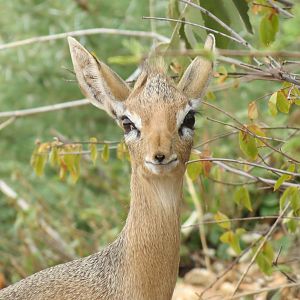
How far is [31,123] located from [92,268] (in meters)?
4.38

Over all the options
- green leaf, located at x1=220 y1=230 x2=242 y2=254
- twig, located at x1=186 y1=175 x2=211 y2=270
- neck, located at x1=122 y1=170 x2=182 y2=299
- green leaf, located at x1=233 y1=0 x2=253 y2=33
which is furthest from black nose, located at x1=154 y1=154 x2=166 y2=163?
twig, located at x1=186 y1=175 x2=211 y2=270

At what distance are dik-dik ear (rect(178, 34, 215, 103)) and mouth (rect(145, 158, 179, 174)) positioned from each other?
567 mm

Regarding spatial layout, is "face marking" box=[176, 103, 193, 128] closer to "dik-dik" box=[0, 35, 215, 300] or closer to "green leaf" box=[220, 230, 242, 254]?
"dik-dik" box=[0, 35, 215, 300]

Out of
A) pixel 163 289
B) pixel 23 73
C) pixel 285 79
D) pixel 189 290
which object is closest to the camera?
pixel 285 79

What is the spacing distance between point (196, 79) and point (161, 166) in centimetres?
70

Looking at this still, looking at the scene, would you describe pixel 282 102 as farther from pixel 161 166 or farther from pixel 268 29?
pixel 161 166

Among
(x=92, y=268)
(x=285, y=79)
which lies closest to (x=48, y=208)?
(x=92, y=268)

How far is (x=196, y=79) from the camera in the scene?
170 inches

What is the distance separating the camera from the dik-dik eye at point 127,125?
402 cm

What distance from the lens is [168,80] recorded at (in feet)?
13.8

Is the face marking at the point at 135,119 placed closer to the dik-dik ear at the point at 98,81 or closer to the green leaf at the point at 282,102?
the dik-dik ear at the point at 98,81

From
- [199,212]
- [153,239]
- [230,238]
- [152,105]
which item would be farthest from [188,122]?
[199,212]

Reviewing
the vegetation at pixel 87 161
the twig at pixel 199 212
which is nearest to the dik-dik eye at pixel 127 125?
the vegetation at pixel 87 161

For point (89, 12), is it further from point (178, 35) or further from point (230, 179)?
point (178, 35)
